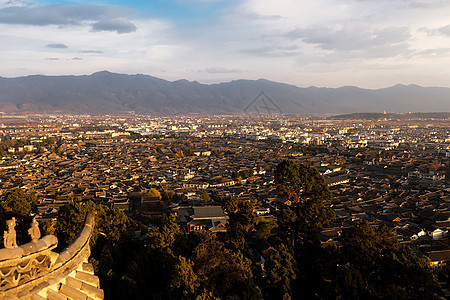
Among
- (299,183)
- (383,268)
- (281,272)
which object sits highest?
(299,183)

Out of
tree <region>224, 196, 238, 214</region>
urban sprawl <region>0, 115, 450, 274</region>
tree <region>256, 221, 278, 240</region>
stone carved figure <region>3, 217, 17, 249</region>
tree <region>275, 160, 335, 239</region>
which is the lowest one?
urban sprawl <region>0, 115, 450, 274</region>

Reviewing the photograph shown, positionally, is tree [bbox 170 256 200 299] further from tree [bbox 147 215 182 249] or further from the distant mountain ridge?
the distant mountain ridge

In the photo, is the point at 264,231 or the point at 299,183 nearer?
the point at 299,183

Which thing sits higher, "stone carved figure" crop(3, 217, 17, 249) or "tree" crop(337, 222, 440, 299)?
"stone carved figure" crop(3, 217, 17, 249)

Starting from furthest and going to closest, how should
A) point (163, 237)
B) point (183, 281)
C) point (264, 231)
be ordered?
point (264, 231) → point (163, 237) → point (183, 281)

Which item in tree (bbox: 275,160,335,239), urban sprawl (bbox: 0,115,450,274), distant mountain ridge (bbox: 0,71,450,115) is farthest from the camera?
distant mountain ridge (bbox: 0,71,450,115)

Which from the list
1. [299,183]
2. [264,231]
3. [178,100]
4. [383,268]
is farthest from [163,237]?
[178,100]

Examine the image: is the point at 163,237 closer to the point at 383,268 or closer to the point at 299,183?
the point at 299,183

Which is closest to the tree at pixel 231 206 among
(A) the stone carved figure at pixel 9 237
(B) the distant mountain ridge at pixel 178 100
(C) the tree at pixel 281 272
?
(C) the tree at pixel 281 272

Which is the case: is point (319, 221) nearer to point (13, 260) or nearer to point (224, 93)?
point (13, 260)

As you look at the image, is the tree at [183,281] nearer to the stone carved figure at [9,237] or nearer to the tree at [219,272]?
the tree at [219,272]

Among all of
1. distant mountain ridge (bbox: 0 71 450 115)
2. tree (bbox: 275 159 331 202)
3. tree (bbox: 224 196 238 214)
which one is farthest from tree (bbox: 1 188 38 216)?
distant mountain ridge (bbox: 0 71 450 115)

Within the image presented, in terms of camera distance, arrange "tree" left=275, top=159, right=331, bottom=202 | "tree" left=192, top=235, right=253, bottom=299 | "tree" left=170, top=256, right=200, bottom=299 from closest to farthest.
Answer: "tree" left=170, top=256, right=200, bottom=299, "tree" left=192, top=235, right=253, bottom=299, "tree" left=275, top=159, right=331, bottom=202

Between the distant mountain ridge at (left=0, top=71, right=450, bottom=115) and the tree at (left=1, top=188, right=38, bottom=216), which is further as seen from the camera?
the distant mountain ridge at (left=0, top=71, right=450, bottom=115)
